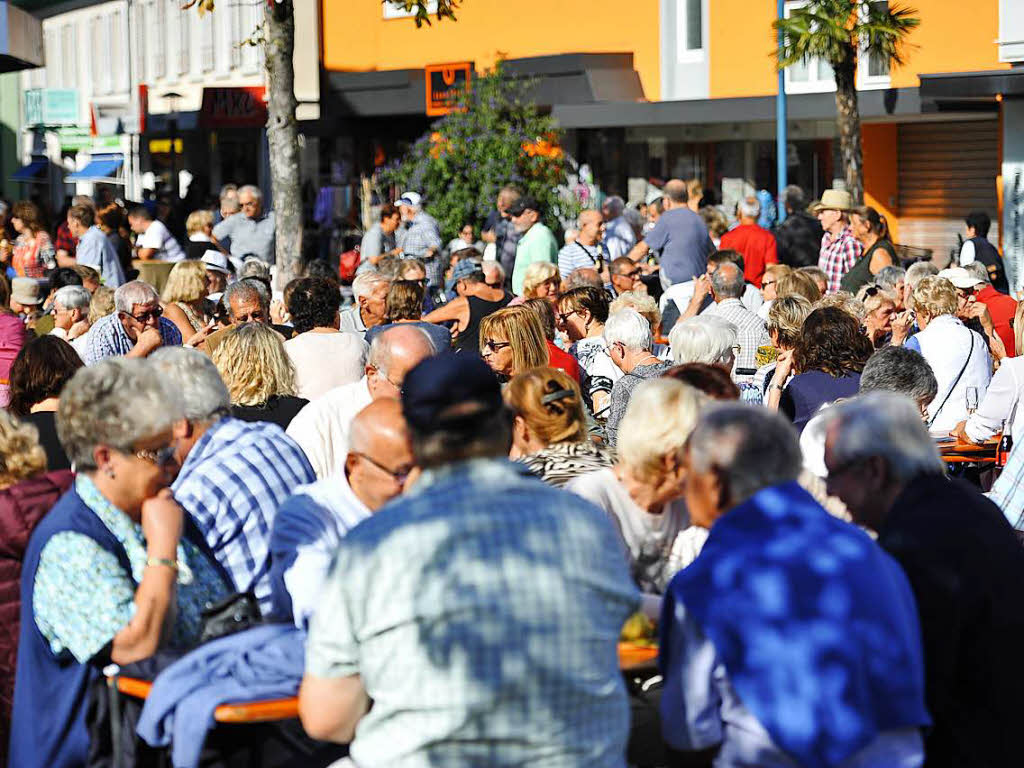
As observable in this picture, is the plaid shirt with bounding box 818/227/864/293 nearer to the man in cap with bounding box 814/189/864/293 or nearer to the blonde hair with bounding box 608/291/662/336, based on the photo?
the man in cap with bounding box 814/189/864/293

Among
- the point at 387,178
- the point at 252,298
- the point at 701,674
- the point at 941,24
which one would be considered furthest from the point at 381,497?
the point at 387,178

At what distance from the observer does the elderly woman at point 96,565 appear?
4.25m

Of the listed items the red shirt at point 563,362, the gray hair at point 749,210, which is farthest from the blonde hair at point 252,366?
the gray hair at point 749,210

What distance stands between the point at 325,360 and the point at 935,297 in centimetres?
367

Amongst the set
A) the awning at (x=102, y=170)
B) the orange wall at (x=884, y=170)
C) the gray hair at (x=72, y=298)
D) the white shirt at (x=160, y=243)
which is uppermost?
the awning at (x=102, y=170)

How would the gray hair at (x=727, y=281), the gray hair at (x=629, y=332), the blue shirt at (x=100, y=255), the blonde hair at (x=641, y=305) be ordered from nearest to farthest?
the gray hair at (x=629, y=332) < the blonde hair at (x=641, y=305) < the gray hair at (x=727, y=281) < the blue shirt at (x=100, y=255)

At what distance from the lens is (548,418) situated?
573 cm

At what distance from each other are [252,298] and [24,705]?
5097 mm

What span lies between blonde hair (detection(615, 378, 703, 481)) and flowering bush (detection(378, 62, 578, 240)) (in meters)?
17.8

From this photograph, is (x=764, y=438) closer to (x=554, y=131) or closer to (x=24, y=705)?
(x=24, y=705)

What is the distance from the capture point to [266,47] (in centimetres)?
1462

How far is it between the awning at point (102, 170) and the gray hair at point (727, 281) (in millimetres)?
29350

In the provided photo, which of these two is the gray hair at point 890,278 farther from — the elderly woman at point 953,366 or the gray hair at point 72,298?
the gray hair at point 72,298

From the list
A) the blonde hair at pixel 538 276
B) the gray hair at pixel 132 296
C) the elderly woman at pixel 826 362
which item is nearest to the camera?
the elderly woman at pixel 826 362
